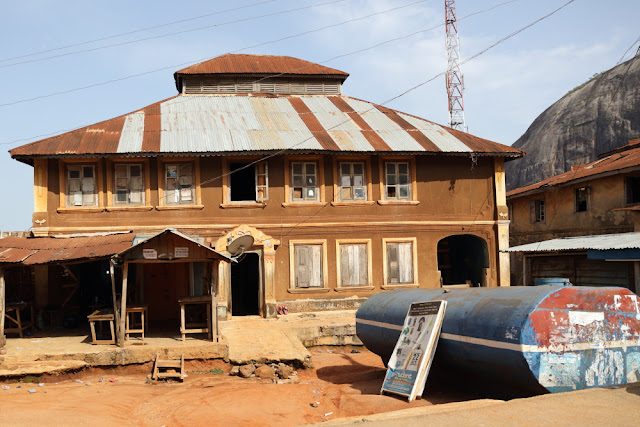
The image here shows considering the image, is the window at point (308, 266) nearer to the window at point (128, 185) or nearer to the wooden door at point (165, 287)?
the wooden door at point (165, 287)

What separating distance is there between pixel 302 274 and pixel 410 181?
4.97m

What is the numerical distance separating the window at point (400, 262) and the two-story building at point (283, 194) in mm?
36

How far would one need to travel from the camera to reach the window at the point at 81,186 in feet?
61.5

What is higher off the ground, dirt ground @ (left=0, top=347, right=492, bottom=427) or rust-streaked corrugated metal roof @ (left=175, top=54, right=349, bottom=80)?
rust-streaked corrugated metal roof @ (left=175, top=54, right=349, bottom=80)

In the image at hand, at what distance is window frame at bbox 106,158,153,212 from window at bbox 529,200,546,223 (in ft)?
58.3

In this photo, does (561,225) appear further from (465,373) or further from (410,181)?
(465,373)

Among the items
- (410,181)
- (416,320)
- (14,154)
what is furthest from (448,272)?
(14,154)

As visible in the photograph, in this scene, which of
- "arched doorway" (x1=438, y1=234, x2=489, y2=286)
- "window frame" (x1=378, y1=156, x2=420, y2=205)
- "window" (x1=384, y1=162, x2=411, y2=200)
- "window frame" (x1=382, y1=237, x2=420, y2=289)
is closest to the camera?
"window frame" (x1=382, y1=237, x2=420, y2=289)

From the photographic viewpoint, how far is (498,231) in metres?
21.1

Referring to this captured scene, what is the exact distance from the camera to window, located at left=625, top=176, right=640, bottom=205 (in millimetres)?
21656

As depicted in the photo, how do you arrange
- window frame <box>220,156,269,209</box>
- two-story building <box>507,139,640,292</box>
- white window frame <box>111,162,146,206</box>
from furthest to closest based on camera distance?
window frame <box>220,156,269,209</box> → white window frame <box>111,162,146,206</box> → two-story building <box>507,139,640,292</box>

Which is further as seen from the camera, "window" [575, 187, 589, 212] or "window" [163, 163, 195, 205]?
"window" [575, 187, 589, 212]

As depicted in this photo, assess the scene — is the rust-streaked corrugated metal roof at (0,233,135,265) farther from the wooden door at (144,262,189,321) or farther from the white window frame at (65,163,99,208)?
the wooden door at (144,262,189,321)

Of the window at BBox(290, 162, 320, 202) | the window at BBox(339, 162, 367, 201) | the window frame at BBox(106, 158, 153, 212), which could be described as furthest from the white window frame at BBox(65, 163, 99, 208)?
the window at BBox(339, 162, 367, 201)
